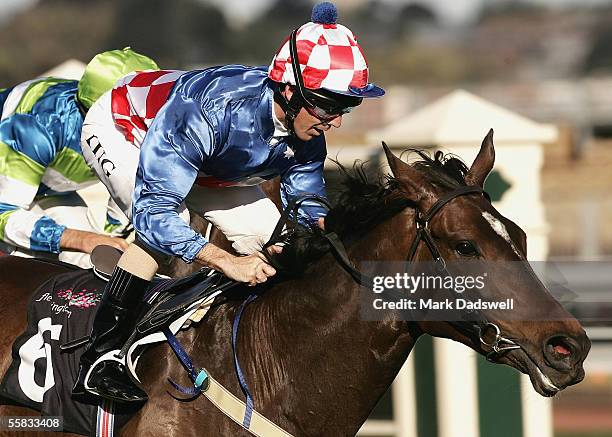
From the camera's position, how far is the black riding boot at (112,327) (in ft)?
10.4

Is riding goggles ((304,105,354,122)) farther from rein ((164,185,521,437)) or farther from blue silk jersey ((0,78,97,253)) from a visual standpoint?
blue silk jersey ((0,78,97,253))

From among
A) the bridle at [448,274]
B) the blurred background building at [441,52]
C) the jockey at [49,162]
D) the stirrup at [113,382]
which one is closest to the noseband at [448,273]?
the bridle at [448,274]

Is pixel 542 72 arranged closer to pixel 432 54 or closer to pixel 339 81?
pixel 432 54

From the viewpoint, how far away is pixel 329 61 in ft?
9.92

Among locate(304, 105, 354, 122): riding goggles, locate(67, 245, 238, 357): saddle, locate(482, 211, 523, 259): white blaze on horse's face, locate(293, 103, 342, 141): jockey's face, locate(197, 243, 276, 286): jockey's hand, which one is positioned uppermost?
locate(304, 105, 354, 122): riding goggles

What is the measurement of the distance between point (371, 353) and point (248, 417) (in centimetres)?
35

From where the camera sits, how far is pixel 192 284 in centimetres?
331

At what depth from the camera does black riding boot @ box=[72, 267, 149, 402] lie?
3170 mm

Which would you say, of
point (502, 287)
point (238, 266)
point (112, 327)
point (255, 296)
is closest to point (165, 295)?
point (112, 327)

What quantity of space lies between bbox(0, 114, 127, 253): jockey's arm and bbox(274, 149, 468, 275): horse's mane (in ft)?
3.35

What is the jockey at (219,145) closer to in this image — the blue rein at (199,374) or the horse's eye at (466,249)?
the blue rein at (199,374)

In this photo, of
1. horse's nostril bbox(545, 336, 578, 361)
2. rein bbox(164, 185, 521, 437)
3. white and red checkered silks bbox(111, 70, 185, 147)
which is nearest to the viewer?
horse's nostril bbox(545, 336, 578, 361)

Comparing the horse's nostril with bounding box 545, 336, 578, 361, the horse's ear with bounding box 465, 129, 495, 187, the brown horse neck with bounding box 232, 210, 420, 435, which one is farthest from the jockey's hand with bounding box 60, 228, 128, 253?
the horse's nostril with bounding box 545, 336, 578, 361

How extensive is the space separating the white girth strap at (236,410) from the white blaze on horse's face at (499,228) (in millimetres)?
753
